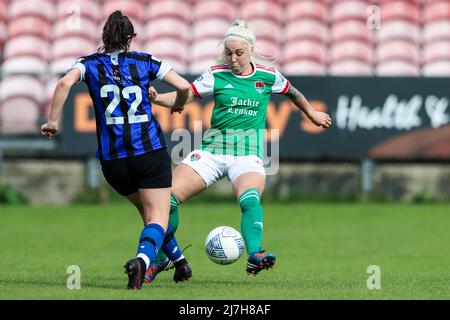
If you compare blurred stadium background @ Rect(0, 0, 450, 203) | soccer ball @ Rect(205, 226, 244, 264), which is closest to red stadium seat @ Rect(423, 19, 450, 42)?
blurred stadium background @ Rect(0, 0, 450, 203)

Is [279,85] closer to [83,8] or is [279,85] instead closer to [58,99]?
[58,99]

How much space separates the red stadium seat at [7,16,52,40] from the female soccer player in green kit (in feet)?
40.7

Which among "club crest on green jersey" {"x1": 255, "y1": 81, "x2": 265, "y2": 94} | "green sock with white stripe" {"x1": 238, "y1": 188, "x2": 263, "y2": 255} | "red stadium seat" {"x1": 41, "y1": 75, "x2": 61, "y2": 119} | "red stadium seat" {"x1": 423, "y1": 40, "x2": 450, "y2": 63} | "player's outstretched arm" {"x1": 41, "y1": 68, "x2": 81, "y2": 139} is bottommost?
"green sock with white stripe" {"x1": 238, "y1": 188, "x2": 263, "y2": 255}

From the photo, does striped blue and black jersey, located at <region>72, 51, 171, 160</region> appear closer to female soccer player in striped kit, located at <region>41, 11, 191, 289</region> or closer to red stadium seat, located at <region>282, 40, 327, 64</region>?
female soccer player in striped kit, located at <region>41, 11, 191, 289</region>

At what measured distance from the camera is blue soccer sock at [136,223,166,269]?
7410 mm

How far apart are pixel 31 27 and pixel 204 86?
12576mm

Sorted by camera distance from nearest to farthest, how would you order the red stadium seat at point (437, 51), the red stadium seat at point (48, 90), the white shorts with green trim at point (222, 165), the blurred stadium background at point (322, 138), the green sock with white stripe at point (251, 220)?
the green sock with white stripe at point (251, 220)
the white shorts with green trim at point (222, 165)
the blurred stadium background at point (322, 138)
the red stadium seat at point (48, 90)
the red stadium seat at point (437, 51)

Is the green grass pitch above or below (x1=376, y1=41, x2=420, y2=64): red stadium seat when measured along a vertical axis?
below

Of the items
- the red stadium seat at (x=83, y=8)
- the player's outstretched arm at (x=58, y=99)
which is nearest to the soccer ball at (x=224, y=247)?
the player's outstretched arm at (x=58, y=99)

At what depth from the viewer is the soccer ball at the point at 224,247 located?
826cm

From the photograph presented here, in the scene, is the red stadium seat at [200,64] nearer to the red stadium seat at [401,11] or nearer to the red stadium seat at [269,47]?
the red stadium seat at [269,47]

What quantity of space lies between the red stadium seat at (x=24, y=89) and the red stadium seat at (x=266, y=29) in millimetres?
4249
